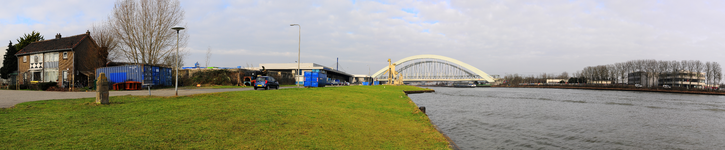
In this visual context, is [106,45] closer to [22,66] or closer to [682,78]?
[22,66]

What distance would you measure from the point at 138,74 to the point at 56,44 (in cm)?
1916

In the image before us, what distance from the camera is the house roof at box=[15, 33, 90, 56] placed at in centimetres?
4021

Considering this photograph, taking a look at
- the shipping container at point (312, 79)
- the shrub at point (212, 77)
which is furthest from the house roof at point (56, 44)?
the shipping container at point (312, 79)

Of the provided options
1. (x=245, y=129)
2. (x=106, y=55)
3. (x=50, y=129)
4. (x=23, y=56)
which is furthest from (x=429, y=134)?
(x=23, y=56)

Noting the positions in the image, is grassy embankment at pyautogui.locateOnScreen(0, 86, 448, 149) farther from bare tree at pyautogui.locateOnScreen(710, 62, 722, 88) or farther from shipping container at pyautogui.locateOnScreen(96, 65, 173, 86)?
bare tree at pyautogui.locateOnScreen(710, 62, 722, 88)

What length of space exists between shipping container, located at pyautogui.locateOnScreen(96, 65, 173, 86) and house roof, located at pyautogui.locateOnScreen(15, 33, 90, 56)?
965cm

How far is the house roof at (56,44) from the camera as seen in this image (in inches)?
1583

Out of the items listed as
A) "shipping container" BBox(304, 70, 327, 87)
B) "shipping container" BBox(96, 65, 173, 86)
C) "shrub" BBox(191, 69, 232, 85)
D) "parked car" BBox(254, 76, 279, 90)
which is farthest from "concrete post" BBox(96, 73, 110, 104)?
"shrub" BBox(191, 69, 232, 85)

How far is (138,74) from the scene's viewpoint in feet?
108

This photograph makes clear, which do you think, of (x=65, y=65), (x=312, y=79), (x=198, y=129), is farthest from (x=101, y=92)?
(x=65, y=65)

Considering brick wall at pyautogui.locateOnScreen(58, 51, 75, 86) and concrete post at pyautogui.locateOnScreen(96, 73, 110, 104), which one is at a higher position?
brick wall at pyautogui.locateOnScreen(58, 51, 75, 86)

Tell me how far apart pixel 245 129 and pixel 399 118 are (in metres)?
7.51

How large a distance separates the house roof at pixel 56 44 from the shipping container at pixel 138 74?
9.65m

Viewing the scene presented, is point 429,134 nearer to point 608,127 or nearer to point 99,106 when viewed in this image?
point 99,106
